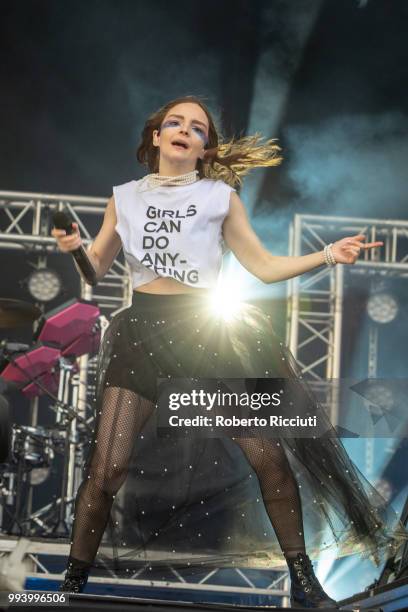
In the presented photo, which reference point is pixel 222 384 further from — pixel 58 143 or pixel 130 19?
pixel 58 143

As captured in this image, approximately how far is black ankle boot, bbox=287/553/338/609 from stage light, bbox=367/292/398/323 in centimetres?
438

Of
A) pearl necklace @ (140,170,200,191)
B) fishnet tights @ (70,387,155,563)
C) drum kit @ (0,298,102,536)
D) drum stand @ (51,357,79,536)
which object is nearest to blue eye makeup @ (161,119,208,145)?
pearl necklace @ (140,170,200,191)

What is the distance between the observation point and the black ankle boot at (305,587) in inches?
84.7

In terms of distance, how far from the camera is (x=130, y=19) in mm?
5000

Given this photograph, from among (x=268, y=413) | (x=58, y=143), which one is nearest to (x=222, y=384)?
(x=268, y=413)

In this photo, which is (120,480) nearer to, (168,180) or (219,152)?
(168,180)

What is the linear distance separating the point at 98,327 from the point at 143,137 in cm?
327

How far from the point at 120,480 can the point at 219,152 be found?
3.24 ft

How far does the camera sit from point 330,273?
21.7 feet

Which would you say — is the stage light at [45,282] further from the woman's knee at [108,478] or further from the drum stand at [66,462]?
the woman's knee at [108,478]

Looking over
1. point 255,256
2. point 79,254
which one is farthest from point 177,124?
point 79,254

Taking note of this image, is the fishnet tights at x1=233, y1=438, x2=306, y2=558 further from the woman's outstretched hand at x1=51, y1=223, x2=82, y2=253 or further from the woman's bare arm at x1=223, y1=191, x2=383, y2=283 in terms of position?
the woman's outstretched hand at x1=51, y1=223, x2=82, y2=253

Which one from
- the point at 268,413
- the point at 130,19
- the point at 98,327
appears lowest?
the point at 268,413

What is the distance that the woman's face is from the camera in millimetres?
2582
